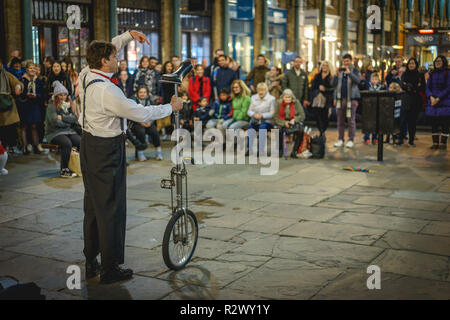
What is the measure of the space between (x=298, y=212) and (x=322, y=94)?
651 centimetres

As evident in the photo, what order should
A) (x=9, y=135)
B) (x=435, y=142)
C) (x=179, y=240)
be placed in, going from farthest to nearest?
(x=435, y=142) → (x=9, y=135) → (x=179, y=240)

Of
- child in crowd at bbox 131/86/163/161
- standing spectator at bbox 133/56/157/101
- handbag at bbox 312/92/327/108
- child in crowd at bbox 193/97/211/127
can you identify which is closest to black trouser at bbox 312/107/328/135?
handbag at bbox 312/92/327/108

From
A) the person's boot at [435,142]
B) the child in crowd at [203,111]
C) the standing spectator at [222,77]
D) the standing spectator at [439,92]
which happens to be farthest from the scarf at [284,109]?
the person's boot at [435,142]

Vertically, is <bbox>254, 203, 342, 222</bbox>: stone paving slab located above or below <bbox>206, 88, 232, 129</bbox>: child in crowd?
below

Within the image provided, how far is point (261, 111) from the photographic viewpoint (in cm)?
1235

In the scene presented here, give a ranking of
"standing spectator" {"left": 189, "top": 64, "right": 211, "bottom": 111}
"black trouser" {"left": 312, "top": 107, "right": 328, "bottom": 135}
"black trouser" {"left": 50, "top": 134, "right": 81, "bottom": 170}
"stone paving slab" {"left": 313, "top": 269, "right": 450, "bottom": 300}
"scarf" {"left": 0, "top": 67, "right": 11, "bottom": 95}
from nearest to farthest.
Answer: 1. "stone paving slab" {"left": 313, "top": 269, "right": 450, "bottom": 300}
2. "black trouser" {"left": 50, "top": 134, "right": 81, "bottom": 170}
3. "scarf" {"left": 0, "top": 67, "right": 11, "bottom": 95}
4. "black trouser" {"left": 312, "top": 107, "right": 328, "bottom": 135}
5. "standing spectator" {"left": 189, "top": 64, "right": 211, "bottom": 111}

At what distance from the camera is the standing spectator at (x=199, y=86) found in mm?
13734

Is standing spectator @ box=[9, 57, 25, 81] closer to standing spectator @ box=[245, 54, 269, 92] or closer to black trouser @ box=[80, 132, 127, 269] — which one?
standing spectator @ box=[245, 54, 269, 92]

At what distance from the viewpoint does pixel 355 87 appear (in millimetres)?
13273

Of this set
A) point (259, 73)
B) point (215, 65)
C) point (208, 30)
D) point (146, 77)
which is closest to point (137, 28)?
point (208, 30)

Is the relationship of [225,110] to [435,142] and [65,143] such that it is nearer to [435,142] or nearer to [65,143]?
[65,143]

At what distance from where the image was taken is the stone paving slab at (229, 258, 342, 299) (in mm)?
4684

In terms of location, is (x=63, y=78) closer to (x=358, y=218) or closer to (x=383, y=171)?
(x=383, y=171)
